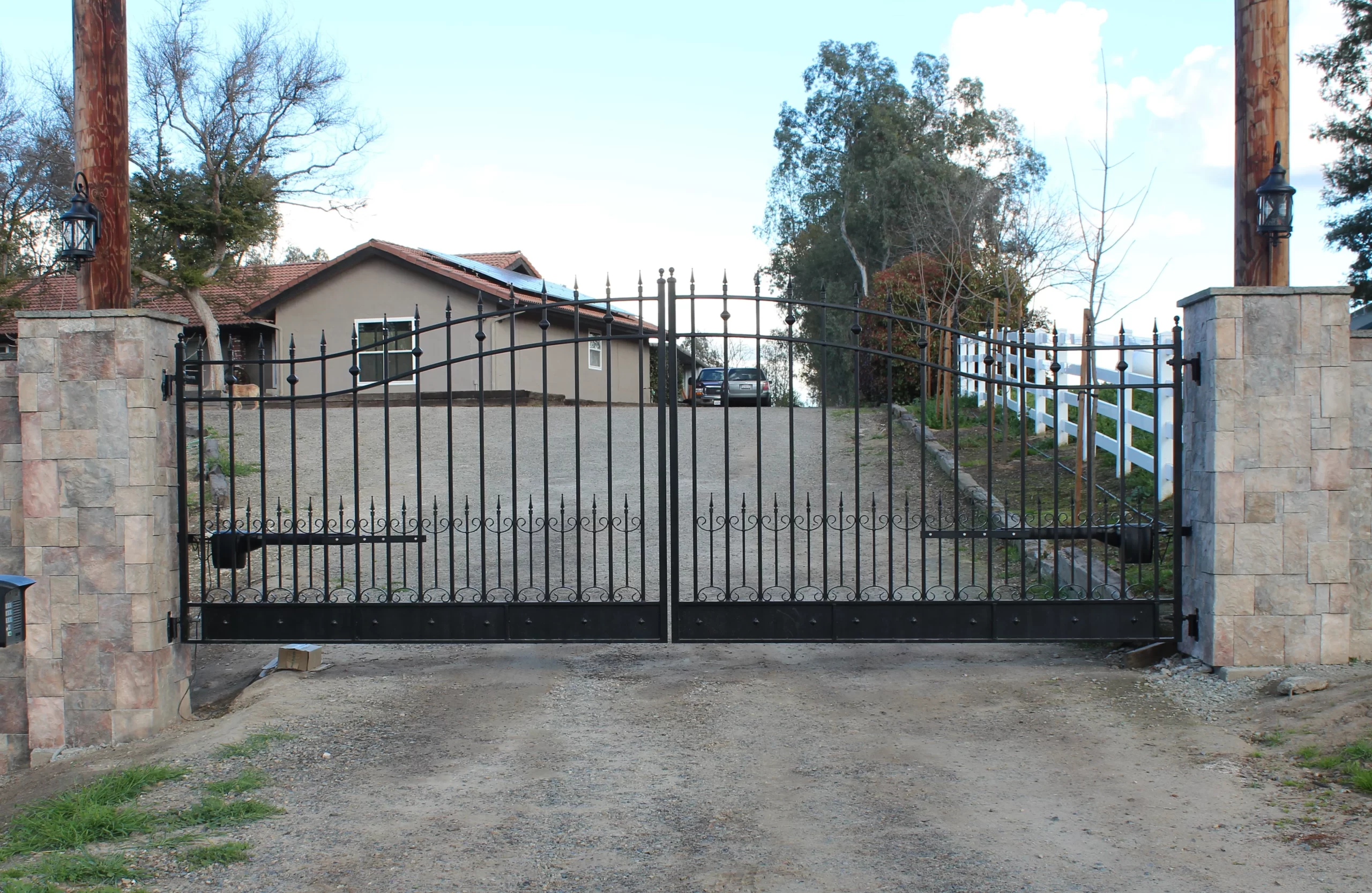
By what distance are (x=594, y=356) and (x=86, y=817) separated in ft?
71.3

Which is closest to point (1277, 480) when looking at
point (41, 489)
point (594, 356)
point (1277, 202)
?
point (1277, 202)

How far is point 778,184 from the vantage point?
39.7 m

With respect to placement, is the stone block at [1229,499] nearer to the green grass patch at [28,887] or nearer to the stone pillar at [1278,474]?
the stone pillar at [1278,474]

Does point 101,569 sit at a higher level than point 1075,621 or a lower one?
higher

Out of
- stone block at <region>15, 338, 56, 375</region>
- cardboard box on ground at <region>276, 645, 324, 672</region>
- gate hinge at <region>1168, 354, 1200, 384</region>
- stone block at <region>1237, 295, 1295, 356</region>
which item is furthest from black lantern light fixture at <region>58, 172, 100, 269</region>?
stone block at <region>1237, 295, 1295, 356</region>

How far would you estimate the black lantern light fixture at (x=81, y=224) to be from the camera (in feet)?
19.6

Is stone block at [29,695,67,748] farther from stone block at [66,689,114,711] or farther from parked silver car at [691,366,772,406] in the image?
parked silver car at [691,366,772,406]

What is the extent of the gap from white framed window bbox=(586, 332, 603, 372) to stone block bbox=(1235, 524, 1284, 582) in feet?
64.4

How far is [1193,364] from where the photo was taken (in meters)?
6.09

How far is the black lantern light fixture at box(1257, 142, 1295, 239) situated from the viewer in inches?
234

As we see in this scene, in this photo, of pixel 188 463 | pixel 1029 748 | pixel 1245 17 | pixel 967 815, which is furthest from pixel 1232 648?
pixel 188 463

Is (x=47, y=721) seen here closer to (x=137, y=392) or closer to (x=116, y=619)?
(x=116, y=619)

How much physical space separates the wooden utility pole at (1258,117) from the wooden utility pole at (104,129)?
671 centimetres

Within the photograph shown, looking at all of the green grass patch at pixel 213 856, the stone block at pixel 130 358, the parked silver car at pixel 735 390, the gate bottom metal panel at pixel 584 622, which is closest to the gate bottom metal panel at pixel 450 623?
the gate bottom metal panel at pixel 584 622
